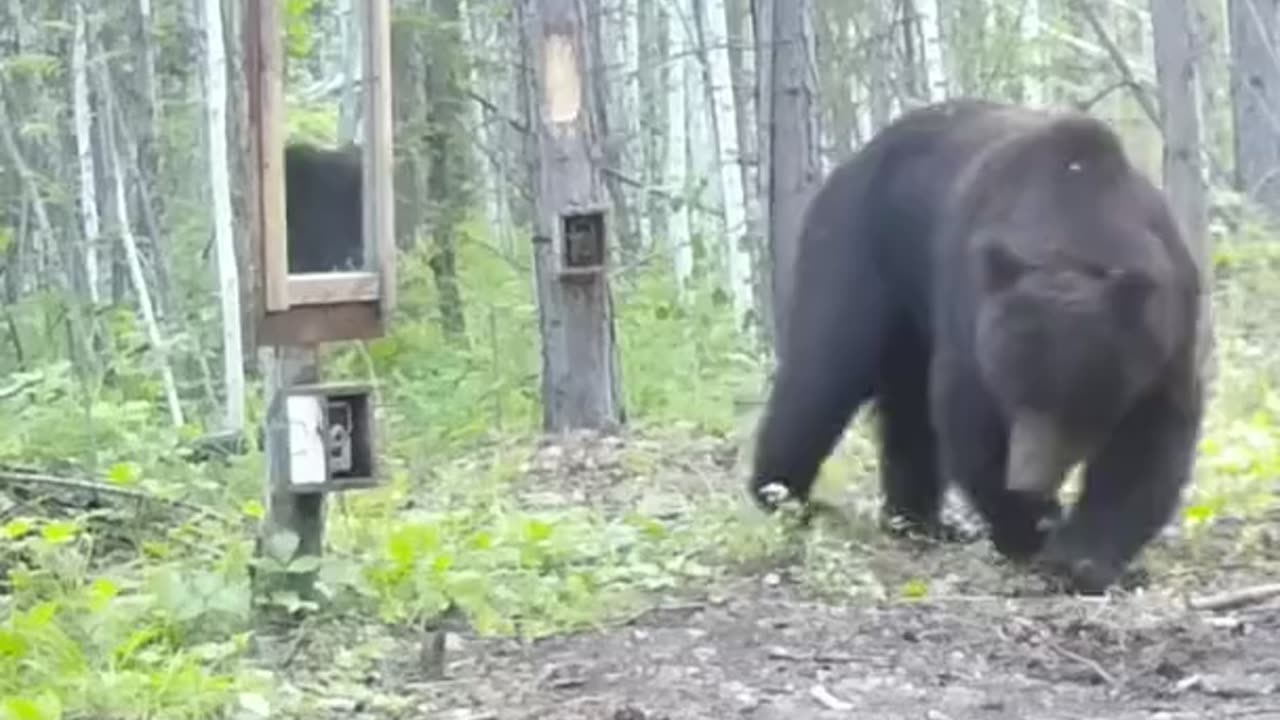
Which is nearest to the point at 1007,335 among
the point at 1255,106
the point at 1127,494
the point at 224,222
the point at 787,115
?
the point at 1127,494

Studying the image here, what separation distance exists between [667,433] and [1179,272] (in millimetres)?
3576

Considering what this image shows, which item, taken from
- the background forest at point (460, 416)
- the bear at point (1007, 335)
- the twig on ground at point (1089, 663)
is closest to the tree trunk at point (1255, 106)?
the background forest at point (460, 416)

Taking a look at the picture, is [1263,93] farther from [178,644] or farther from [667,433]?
[178,644]

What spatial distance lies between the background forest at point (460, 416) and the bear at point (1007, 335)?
12.0 inches

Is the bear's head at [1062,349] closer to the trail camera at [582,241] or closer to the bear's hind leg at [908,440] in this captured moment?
the bear's hind leg at [908,440]

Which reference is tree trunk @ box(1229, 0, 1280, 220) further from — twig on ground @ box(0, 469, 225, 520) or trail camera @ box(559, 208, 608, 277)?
twig on ground @ box(0, 469, 225, 520)

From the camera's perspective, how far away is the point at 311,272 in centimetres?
571

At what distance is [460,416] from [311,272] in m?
5.87

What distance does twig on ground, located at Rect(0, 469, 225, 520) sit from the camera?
7488mm

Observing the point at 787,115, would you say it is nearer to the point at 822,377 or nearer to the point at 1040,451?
the point at 822,377

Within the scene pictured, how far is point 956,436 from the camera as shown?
7.01 metres

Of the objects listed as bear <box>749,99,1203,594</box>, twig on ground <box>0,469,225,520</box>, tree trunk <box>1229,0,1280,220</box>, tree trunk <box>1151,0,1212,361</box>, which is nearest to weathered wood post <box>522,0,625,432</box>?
bear <box>749,99,1203,594</box>

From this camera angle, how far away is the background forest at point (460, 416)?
538 centimetres

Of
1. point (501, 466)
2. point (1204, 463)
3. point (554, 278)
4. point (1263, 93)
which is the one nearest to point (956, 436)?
point (1204, 463)
